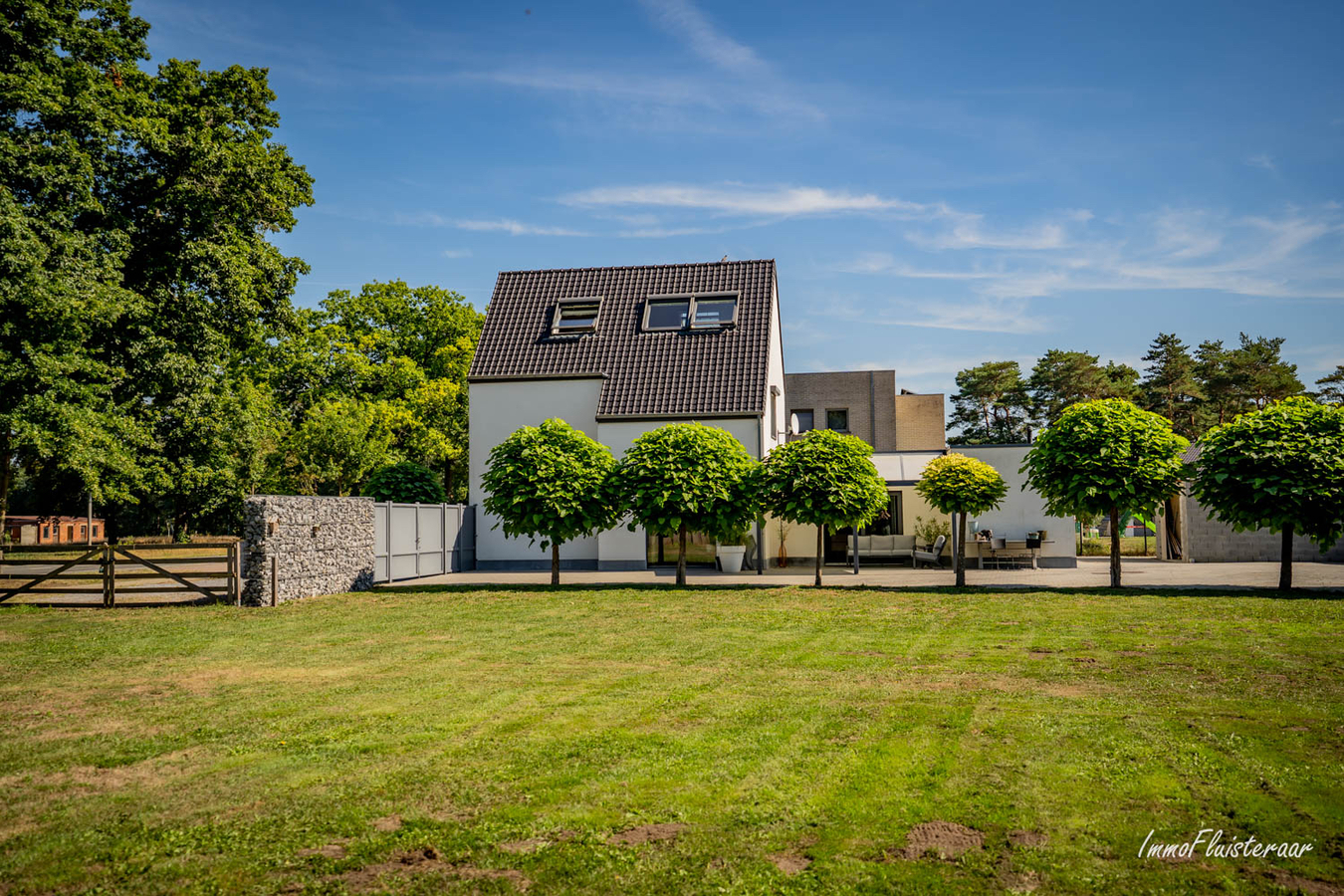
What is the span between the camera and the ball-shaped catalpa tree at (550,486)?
18.4 meters

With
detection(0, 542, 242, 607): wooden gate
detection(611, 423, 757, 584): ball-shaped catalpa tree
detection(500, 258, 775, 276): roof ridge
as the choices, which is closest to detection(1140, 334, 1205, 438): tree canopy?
detection(500, 258, 775, 276): roof ridge

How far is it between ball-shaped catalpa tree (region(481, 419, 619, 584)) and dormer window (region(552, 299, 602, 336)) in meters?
8.02

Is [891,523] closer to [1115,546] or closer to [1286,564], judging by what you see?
[1115,546]

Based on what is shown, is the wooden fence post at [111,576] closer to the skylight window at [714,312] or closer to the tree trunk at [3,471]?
the tree trunk at [3,471]

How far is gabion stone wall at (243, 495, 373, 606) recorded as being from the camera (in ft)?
52.1

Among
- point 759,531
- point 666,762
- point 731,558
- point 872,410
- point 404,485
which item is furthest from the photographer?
point 872,410

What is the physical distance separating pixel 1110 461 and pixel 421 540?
16297mm

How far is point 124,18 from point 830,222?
22.2 m

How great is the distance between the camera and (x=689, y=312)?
26.6 meters

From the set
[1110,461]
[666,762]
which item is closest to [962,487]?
[1110,461]

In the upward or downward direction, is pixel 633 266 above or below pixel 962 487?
above

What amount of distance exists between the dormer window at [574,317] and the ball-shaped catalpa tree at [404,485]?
19.7 ft

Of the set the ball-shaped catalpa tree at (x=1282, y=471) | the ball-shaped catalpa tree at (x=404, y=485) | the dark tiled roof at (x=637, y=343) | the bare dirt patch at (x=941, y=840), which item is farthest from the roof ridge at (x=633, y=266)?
the bare dirt patch at (x=941, y=840)

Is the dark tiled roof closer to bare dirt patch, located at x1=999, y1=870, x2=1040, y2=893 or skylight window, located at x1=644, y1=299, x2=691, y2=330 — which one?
skylight window, located at x1=644, y1=299, x2=691, y2=330
